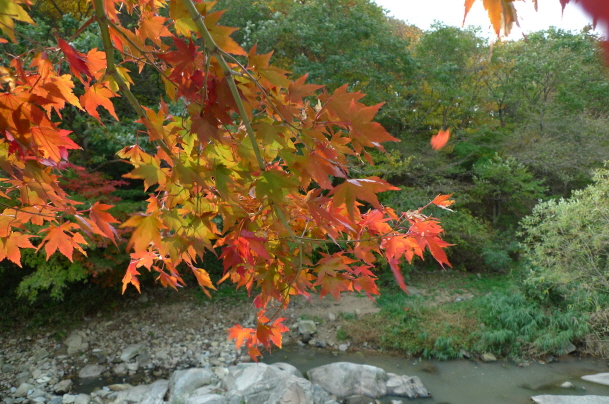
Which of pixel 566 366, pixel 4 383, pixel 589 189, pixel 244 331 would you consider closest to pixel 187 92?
pixel 244 331

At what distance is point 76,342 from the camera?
17.1ft

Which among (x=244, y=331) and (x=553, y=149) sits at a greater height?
(x=553, y=149)

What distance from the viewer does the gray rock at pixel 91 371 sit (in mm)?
4666

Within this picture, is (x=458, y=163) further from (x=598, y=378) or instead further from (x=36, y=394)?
(x=36, y=394)

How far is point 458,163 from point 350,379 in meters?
5.09

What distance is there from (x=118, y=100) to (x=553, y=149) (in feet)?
25.1

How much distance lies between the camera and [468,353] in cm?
510

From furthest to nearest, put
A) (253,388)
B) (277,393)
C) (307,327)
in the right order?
(307,327) < (253,388) < (277,393)

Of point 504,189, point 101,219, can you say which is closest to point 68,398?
point 101,219

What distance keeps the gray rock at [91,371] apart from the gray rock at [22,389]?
472 mm

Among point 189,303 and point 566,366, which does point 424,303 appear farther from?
point 189,303

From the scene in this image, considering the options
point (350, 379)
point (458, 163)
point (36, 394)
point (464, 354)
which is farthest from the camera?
point (458, 163)

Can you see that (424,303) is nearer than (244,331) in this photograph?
No

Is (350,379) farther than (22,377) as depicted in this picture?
No
